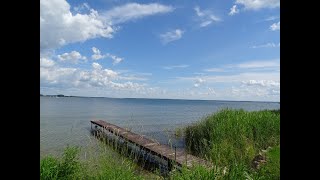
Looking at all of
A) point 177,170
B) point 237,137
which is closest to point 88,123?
point 237,137

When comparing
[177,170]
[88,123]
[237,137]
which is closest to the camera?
[177,170]

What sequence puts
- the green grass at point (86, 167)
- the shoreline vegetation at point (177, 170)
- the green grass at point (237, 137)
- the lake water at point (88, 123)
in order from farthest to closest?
the lake water at point (88, 123)
the green grass at point (237, 137)
the green grass at point (86, 167)
the shoreline vegetation at point (177, 170)

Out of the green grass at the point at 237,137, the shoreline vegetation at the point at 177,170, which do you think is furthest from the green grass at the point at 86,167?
the green grass at the point at 237,137

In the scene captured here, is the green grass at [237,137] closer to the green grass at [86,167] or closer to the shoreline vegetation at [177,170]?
the shoreline vegetation at [177,170]

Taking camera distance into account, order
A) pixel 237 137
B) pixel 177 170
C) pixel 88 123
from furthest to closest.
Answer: pixel 88 123 → pixel 237 137 → pixel 177 170

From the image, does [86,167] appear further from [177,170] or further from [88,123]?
[88,123]

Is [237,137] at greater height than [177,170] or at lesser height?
greater
